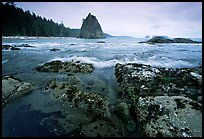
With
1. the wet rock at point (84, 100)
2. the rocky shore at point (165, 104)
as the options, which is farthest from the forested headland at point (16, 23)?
the rocky shore at point (165, 104)

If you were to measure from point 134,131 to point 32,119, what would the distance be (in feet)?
15.6

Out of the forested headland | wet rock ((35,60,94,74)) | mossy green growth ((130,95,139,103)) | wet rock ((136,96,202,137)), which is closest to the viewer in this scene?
wet rock ((136,96,202,137))

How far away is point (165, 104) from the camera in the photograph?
8.61 metres

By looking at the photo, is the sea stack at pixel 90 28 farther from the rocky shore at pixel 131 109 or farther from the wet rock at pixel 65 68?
the rocky shore at pixel 131 109

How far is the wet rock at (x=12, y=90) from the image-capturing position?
9.64m

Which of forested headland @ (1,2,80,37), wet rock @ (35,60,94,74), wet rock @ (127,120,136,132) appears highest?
forested headland @ (1,2,80,37)

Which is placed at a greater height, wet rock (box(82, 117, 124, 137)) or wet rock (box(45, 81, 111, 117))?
wet rock (box(45, 81, 111, 117))

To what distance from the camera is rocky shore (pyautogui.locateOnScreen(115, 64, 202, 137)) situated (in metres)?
7.18

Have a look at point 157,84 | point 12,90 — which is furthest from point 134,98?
point 12,90

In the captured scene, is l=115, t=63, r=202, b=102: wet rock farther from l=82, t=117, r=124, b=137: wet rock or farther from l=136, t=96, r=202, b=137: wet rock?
l=82, t=117, r=124, b=137: wet rock

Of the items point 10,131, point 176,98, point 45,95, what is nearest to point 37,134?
point 10,131

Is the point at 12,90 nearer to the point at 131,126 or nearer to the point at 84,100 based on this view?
the point at 84,100

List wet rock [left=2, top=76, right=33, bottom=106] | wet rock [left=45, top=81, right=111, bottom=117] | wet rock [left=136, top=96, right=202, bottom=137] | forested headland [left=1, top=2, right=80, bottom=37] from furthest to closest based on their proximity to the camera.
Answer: forested headland [left=1, top=2, right=80, bottom=37]
wet rock [left=2, top=76, right=33, bottom=106]
wet rock [left=45, top=81, right=111, bottom=117]
wet rock [left=136, top=96, right=202, bottom=137]

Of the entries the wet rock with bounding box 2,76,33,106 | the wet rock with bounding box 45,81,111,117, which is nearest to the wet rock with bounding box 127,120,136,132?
the wet rock with bounding box 45,81,111,117
